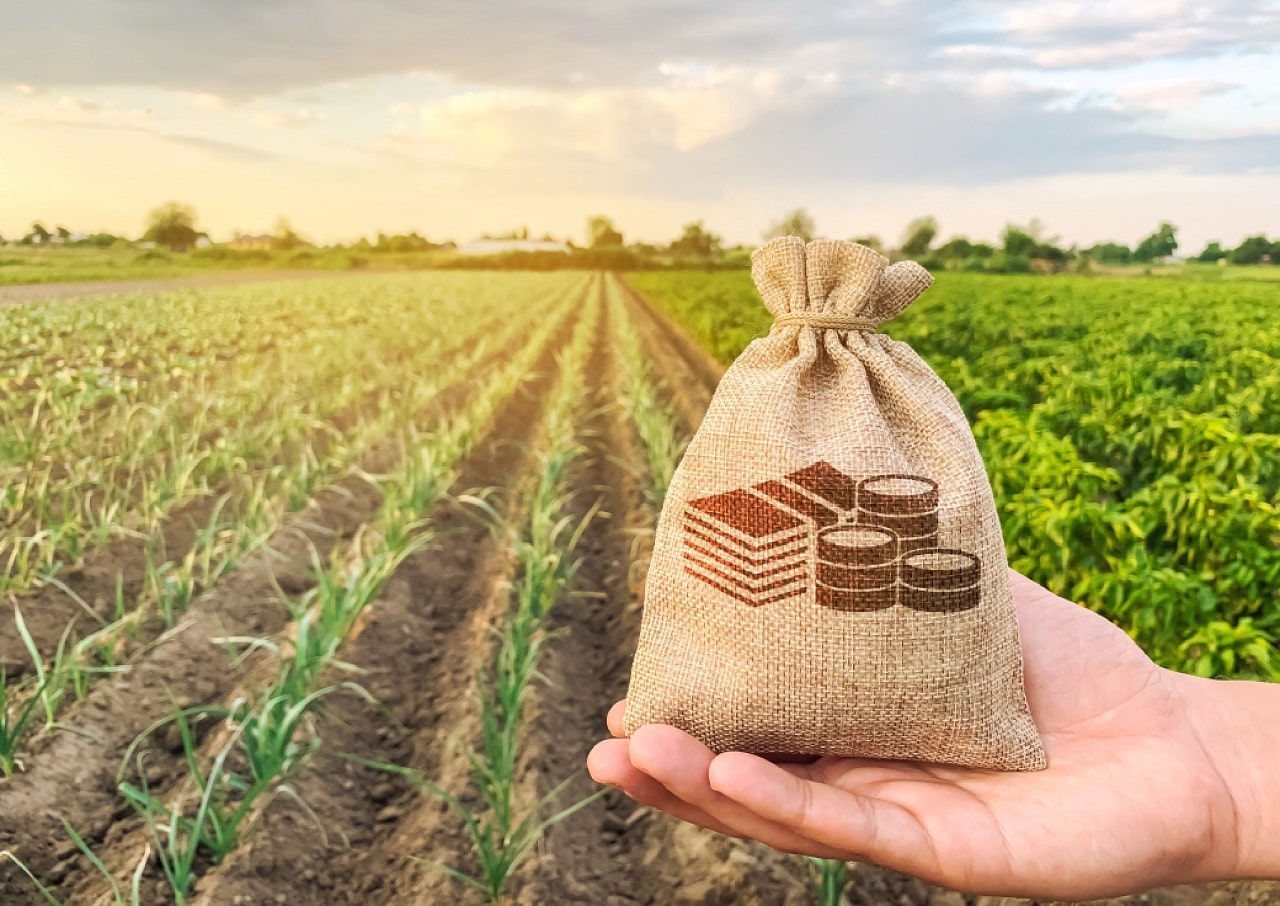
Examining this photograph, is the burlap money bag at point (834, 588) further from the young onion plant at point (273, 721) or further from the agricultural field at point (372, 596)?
the young onion plant at point (273, 721)

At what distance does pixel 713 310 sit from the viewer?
1077cm

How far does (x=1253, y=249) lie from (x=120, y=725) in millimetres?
15519

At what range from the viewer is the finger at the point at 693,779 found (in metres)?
1.11

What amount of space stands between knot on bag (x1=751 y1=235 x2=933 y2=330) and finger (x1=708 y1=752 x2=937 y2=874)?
0.59 metres

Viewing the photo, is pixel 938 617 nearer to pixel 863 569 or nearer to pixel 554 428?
pixel 863 569

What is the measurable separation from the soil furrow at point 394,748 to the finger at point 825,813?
1292 millimetres

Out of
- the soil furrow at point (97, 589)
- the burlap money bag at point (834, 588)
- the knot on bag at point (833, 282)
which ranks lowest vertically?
the soil furrow at point (97, 589)

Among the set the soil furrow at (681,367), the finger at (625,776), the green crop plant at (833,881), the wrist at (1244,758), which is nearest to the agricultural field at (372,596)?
the green crop plant at (833,881)

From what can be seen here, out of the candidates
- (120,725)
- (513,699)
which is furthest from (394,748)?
(120,725)

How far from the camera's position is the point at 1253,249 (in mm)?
13953

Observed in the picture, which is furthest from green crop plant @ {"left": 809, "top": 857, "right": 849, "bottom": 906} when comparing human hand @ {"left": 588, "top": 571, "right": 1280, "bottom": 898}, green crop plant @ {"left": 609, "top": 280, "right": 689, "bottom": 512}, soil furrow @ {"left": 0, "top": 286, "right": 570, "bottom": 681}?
soil furrow @ {"left": 0, "top": 286, "right": 570, "bottom": 681}

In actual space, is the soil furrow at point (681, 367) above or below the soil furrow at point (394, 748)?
above

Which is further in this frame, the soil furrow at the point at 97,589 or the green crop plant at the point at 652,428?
the green crop plant at the point at 652,428

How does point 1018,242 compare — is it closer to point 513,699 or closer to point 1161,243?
point 1161,243
